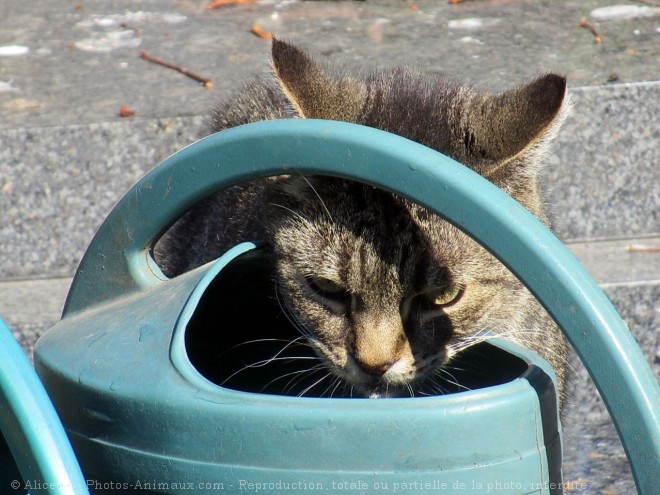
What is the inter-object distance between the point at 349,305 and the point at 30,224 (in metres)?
1.61

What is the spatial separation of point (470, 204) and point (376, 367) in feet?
2.32

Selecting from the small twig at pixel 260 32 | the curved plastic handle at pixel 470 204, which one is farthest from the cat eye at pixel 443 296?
the small twig at pixel 260 32

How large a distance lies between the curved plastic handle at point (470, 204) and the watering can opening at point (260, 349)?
0.36 meters

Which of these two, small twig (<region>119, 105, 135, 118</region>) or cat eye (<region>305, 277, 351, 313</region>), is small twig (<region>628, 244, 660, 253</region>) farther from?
small twig (<region>119, 105, 135, 118</region>)

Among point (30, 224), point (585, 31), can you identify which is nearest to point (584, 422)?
point (585, 31)

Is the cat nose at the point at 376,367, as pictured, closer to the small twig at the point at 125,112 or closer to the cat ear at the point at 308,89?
the cat ear at the point at 308,89

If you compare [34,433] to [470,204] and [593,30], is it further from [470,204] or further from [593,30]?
[593,30]

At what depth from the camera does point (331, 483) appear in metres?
1.32

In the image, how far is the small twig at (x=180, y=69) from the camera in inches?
143

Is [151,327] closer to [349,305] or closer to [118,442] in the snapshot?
[118,442]

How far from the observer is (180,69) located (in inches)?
147

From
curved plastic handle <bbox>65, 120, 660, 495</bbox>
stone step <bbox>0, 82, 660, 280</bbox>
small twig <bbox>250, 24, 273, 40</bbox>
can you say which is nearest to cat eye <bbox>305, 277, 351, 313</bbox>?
curved plastic handle <bbox>65, 120, 660, 495</bbox>

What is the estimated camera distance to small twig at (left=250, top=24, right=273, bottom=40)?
13.1ft

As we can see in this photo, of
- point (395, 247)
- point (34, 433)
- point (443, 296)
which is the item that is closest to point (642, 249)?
point (443, 296)
